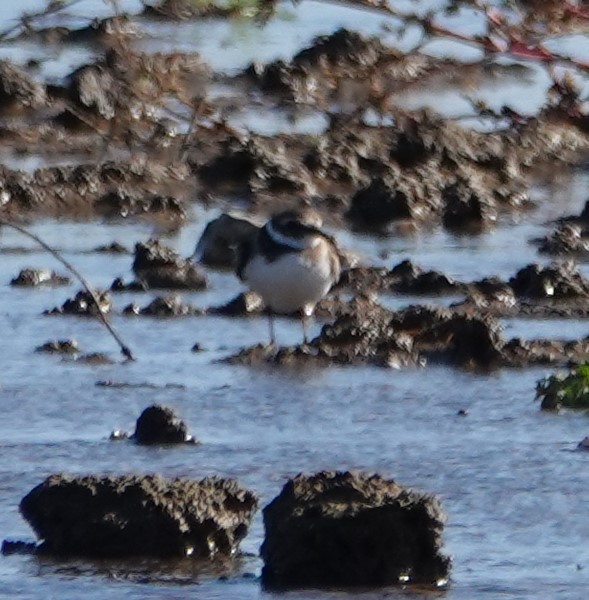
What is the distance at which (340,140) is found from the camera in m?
13.3

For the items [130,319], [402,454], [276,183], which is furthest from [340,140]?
[402,454]

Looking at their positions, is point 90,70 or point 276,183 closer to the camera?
point 276,183

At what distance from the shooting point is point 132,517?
5.45 metres

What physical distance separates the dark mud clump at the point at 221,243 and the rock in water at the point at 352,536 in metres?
5.18

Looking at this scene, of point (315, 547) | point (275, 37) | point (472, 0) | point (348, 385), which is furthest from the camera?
point (275, 37)

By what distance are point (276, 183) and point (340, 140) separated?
0.87 metres

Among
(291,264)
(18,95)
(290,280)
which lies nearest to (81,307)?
(290,280)

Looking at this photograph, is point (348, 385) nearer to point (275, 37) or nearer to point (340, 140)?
point (340, 140)

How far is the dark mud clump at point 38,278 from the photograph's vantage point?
9.70 metres

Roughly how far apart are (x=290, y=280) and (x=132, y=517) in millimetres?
4017

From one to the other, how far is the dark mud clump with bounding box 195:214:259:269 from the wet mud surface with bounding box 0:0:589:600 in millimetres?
16

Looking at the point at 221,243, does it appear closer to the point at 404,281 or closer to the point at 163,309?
the point at 404,281

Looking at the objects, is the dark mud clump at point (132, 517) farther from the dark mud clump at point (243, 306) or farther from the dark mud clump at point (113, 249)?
the dark mud clump at point (113, 249)

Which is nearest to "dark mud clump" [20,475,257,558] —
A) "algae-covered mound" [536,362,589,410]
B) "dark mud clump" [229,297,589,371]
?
"algae-covered mound" [536,362,589,410]
